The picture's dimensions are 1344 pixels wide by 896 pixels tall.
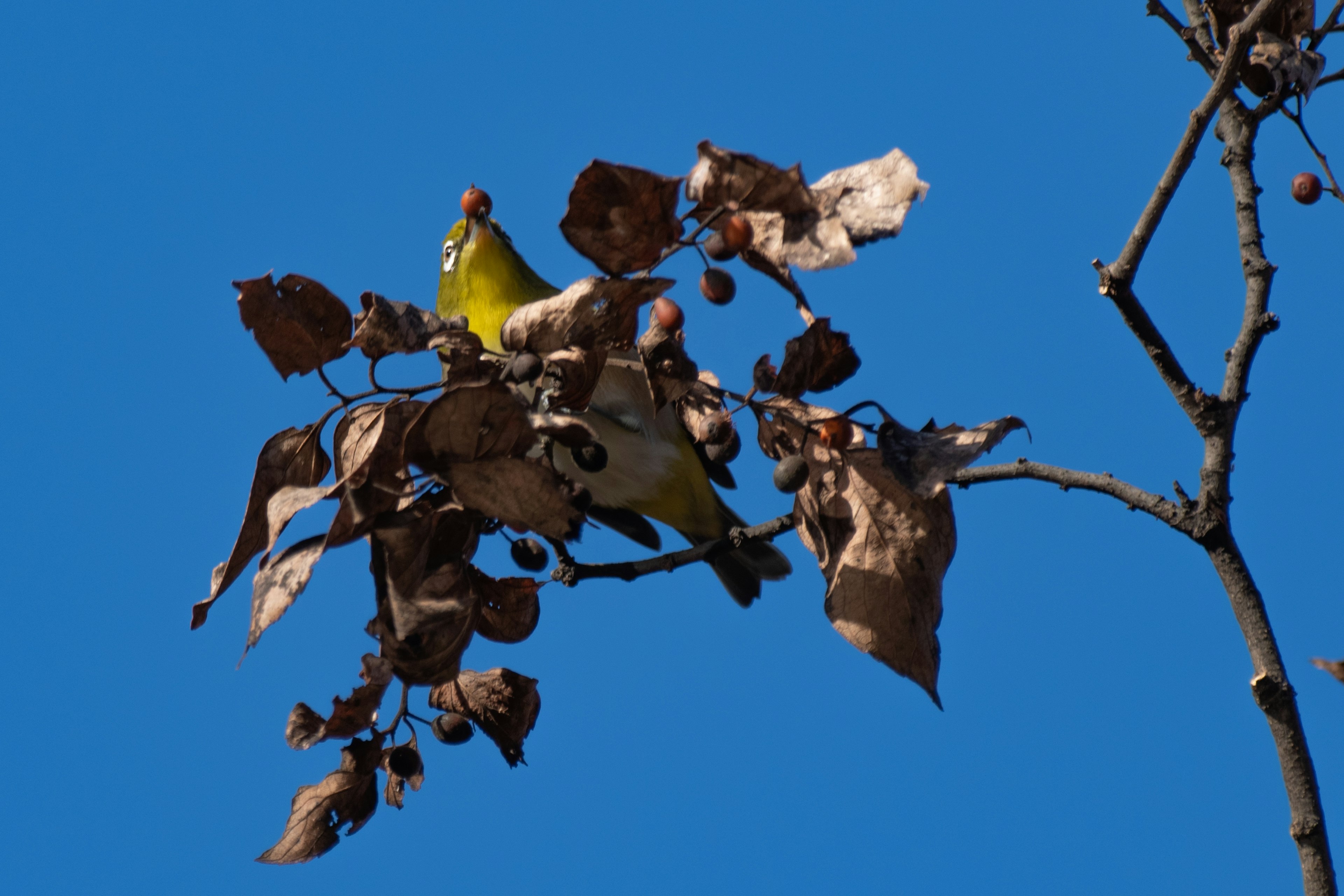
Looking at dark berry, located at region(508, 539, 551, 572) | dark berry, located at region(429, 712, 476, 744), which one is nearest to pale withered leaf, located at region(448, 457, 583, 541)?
dark berry, located at region(429, 712, 476, 744)

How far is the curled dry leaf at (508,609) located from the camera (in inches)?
86.5

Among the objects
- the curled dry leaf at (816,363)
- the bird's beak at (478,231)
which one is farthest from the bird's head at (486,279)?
the curled dry leaf at (816,363)

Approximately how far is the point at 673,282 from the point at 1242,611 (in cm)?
105

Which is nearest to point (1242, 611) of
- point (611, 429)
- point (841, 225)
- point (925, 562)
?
point (925, 562)

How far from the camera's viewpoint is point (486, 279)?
13.3ft

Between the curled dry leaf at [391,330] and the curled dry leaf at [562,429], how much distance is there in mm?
286

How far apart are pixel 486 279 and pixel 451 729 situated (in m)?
2.20

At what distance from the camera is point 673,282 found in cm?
171

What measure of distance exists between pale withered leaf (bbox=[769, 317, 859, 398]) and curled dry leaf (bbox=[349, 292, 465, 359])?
524 millimetres

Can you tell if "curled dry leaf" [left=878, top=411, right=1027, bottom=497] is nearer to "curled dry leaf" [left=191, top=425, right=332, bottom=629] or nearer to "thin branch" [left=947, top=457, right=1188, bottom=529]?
"thin branch" [left=947, top=457, right=1188, bottom=529]

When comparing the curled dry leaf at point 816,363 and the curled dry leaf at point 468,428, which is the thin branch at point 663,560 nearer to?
the curled dry leaf at point 816,363

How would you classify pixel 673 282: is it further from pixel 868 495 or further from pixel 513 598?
pixel 513 598

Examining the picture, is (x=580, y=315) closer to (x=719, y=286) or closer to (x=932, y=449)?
(x=719, y=286)

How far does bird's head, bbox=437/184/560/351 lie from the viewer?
13.2 feet
